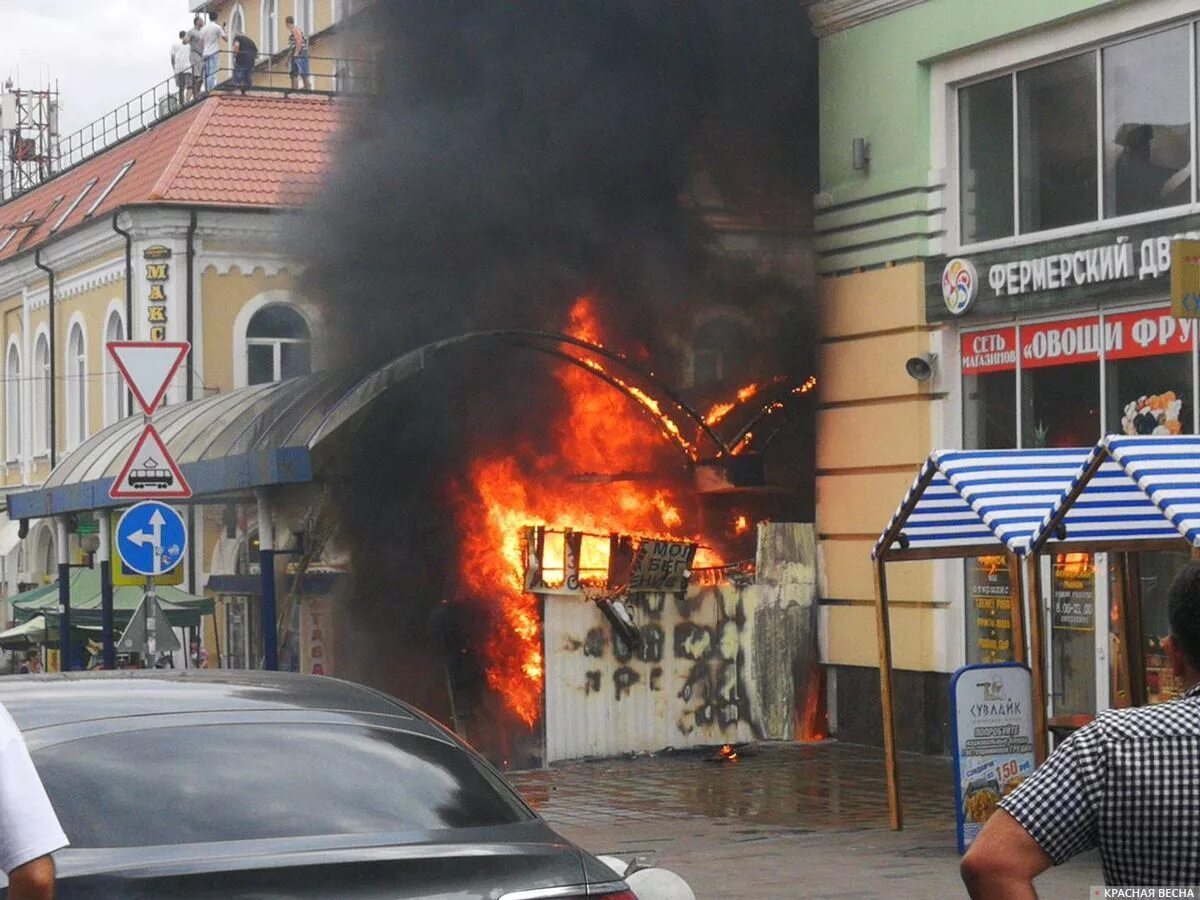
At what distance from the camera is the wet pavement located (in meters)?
10.7

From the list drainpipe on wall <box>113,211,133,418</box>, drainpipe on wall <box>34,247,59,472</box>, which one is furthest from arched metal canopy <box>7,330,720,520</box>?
drainpipe on wall <box>34,247,59,472</box>

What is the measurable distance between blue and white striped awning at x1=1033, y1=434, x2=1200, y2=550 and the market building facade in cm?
338

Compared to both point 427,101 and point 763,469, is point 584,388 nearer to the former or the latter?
point 763,469

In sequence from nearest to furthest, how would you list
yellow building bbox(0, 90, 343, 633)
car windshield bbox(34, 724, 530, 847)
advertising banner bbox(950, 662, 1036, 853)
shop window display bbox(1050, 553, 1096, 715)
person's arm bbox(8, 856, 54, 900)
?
person's arm bbox(8, 856, 54, 900), car windshield bbox(34, 724, 530, 847), advertising banner bbox(950, 662, 1036, 853), shop window display bbox(1050, 553, 1096, 715), yellow building bbox(0, 90, 343, 633)

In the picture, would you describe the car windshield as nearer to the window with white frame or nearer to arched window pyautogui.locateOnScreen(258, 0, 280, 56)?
the window with white frame

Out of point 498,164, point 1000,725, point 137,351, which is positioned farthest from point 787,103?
point 1000,725

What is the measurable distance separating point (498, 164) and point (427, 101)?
114cm

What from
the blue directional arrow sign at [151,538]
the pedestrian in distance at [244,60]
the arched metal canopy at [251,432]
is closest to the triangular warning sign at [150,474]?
the blue directional arrow sign at [151,538]

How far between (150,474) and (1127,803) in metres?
11.9

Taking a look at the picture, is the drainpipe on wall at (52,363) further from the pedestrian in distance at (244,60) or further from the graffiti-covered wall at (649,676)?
the graffiti-covered wall at (649,676)

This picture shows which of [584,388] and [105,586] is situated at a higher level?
[584,388]

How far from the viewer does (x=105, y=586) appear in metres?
18.9

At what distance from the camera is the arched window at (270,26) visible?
148 feet

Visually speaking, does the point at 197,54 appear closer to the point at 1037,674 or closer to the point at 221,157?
the point at 221,157
